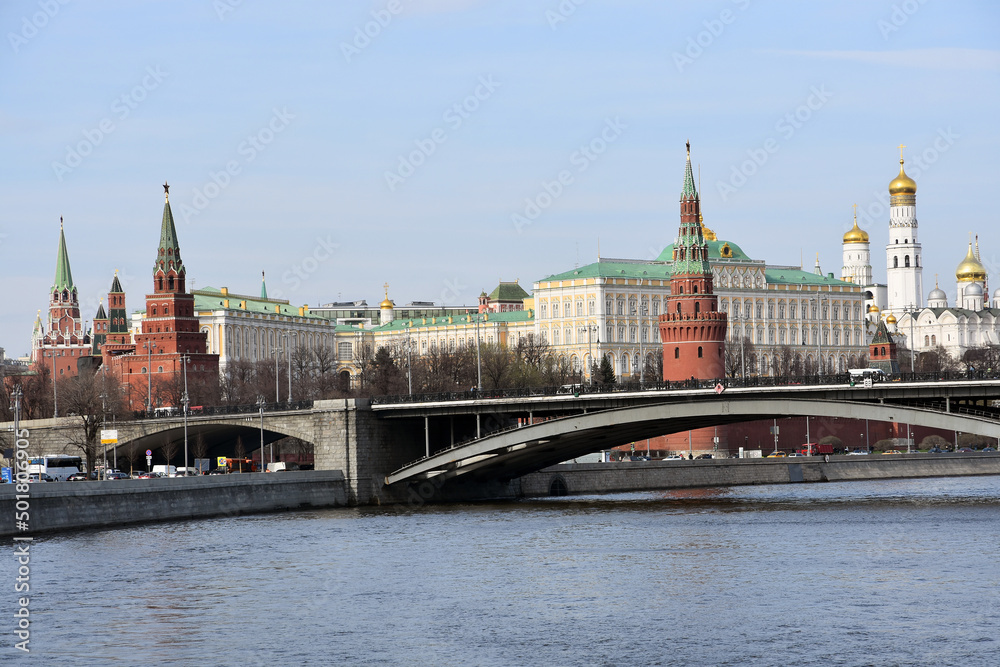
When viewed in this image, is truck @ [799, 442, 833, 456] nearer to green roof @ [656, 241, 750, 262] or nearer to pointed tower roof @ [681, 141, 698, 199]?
pointed tower roof @ [681, 141, 698, 199]

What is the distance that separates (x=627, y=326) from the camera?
140m

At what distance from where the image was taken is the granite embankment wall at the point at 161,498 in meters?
48.9

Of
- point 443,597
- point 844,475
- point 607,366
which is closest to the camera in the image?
point 443,597

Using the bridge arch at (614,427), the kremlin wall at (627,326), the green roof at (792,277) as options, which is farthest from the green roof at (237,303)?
the bridge arch at (614,427)

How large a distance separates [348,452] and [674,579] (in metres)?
27.6

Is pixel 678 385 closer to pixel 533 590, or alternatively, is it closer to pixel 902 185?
pixel 533 590

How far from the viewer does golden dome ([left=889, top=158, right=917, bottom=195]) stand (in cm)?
18600

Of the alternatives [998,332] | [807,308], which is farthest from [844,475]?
A: [998,332]

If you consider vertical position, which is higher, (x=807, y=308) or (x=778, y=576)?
(x=807, y=308)

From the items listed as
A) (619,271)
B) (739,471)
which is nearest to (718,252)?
(619,271)

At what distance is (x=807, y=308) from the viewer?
14775cm

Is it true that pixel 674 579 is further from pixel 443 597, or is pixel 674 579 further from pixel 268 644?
pixel 268 644

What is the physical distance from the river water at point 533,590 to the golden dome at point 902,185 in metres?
135

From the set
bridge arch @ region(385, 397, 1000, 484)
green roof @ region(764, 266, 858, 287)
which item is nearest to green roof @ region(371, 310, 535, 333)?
green roof @ region(764, 266, 858, 287)
